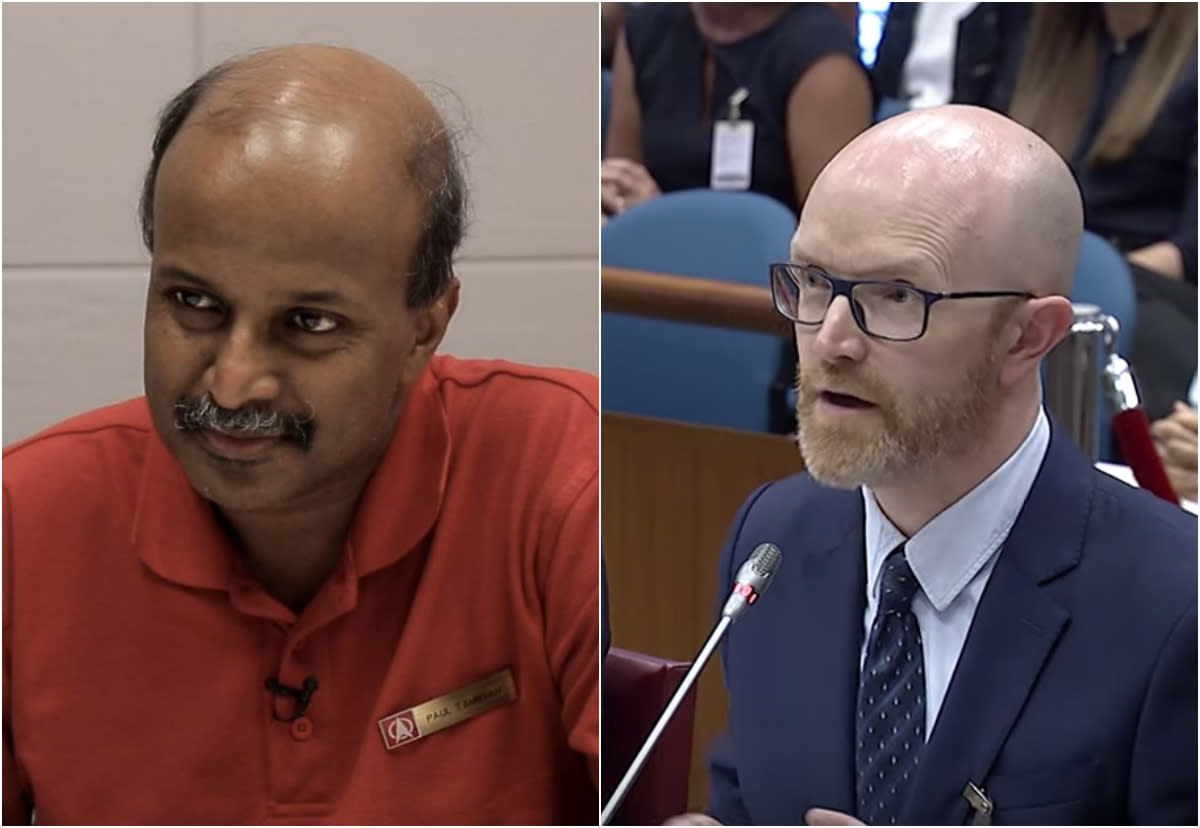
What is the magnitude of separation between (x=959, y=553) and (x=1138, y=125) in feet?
2.17

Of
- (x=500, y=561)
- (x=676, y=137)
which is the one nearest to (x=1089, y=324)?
(x=676, y=137)

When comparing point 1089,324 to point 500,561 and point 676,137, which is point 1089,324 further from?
point 500,561

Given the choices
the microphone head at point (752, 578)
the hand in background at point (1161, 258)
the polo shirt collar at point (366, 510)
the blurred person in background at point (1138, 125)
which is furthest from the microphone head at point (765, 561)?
the hand in background at point (1161, 258)

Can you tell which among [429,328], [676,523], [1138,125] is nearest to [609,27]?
[429,328]

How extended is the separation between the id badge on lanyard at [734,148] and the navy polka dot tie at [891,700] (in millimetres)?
351

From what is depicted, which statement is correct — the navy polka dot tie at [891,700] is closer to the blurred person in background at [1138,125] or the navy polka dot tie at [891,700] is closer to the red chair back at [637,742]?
the red chair back at [637,742]

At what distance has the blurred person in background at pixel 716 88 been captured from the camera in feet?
3.62

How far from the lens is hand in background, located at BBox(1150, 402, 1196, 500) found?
112cm

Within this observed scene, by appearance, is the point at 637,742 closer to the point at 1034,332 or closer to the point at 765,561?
the point at 765,561

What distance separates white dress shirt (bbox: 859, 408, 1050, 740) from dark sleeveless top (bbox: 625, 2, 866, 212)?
0.32 m

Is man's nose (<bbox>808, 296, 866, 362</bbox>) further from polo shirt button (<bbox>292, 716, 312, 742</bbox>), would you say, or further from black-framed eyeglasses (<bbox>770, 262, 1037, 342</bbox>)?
polo shirt button (<bbox>292, 716, 312, 742</bbox>)

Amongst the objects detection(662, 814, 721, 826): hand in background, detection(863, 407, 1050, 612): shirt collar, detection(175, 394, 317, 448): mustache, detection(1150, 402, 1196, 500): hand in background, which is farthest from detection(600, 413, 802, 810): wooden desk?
detection(1150, 402, 1196, 500): hand in background

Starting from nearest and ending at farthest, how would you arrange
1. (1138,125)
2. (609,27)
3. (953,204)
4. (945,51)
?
1. (953,204)
2. (609,27)
3. (1138,125)
4. (945,51)

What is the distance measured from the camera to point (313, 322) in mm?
941
